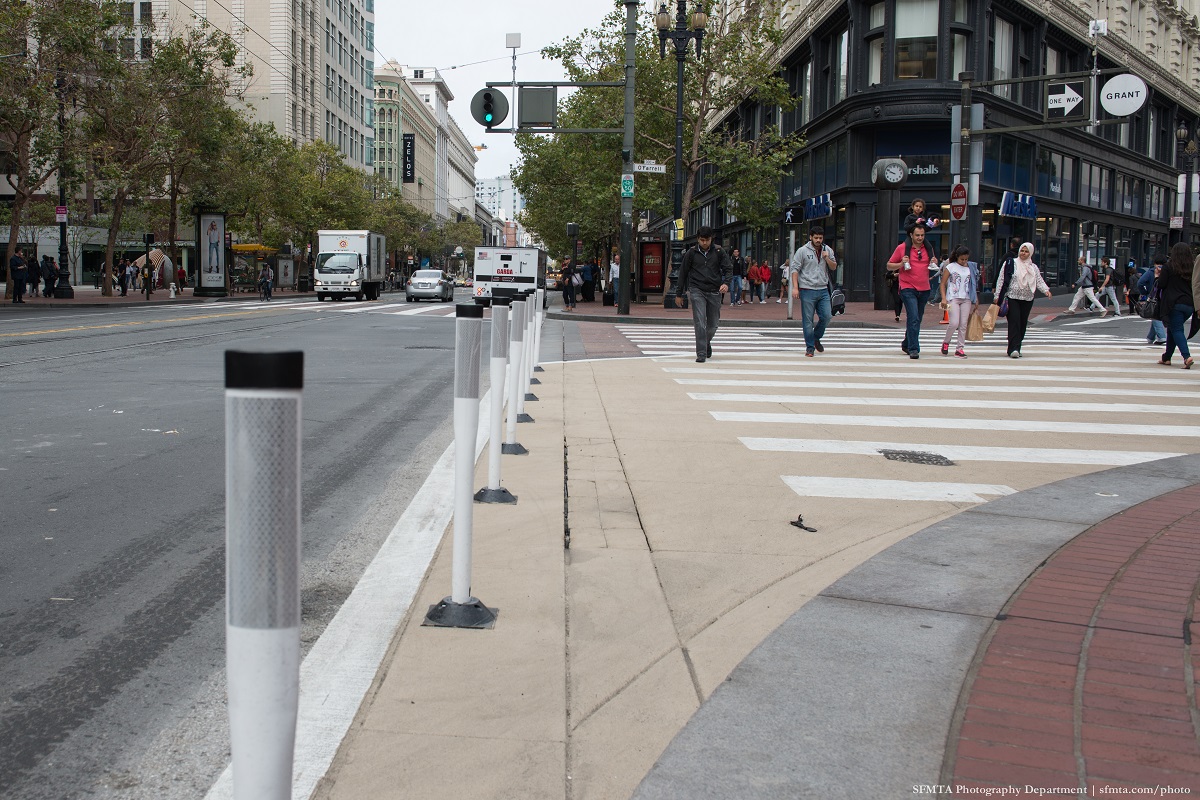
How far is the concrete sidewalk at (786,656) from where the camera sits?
285 cm

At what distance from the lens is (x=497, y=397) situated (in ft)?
17.6

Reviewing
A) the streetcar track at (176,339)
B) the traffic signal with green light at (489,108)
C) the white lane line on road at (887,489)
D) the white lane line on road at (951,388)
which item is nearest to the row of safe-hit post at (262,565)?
the white lane line on road at (887,489)

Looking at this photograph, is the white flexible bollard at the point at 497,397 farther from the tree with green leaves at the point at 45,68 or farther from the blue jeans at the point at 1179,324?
the tree with green leaves at the point at 45,68

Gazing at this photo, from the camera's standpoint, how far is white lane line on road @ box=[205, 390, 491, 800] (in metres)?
2.87

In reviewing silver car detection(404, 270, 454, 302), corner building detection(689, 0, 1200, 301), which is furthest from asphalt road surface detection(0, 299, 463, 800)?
silver car detection(404, 270, 454, 302)

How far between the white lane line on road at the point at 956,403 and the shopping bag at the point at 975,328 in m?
7.08

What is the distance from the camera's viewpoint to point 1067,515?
5.75 m

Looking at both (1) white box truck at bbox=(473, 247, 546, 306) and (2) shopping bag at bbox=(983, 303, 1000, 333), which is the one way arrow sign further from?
(1) white box truck at bbox=(473, 247, 546, 306)

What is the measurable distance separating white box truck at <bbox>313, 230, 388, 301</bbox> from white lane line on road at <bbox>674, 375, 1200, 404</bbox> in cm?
3309

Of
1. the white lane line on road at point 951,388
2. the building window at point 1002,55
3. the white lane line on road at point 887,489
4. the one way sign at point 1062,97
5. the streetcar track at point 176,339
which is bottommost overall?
the white lane line on road at point 887,489

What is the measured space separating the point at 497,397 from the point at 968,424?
5.03 m

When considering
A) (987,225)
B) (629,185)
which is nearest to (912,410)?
Result: (629,185)

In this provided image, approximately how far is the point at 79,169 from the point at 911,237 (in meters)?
29.6

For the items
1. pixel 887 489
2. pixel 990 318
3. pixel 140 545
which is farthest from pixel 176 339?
pixel 887 489
